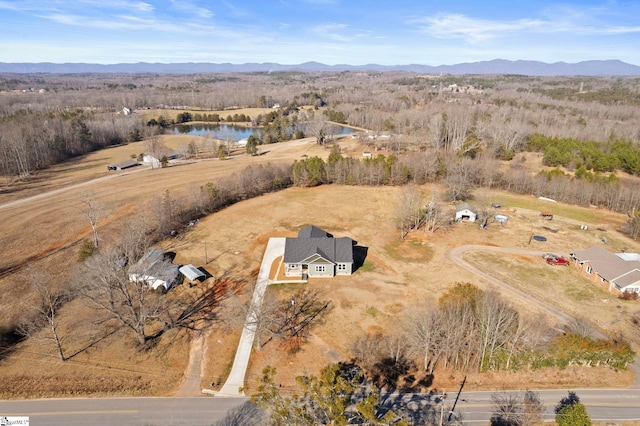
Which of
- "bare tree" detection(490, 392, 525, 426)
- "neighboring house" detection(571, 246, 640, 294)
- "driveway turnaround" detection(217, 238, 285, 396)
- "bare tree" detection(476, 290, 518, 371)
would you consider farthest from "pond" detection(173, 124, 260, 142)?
"bare tree" detection(490, 392, 525, 426)

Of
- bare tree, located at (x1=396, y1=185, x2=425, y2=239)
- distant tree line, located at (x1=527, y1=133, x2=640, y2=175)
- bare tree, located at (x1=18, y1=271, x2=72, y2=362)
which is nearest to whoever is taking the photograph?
bare tree, located at (x1=18, y1=271, x2=72, y2=362)

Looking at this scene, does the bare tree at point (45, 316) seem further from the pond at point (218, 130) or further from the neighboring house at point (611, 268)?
the pond at point (218, 130)

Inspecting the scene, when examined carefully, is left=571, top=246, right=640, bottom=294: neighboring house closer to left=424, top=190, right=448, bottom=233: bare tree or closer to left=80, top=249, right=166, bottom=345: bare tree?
left=424, top=190, right=448, bottom=233: bare tree

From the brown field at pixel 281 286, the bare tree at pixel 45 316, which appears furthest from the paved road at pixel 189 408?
the bare tree at pixel 45 316

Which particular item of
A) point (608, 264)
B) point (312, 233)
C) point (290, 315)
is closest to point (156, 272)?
point (290, 315)

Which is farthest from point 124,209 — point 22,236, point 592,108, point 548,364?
point 592,108

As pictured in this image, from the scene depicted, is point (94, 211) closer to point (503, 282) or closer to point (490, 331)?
point (490, 331)
